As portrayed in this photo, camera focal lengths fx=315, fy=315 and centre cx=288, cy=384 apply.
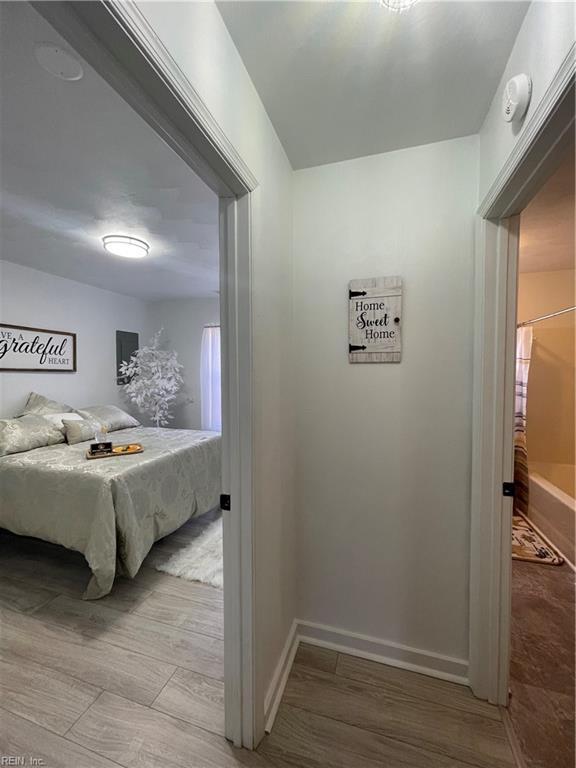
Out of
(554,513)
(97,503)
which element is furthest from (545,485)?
(97,503)

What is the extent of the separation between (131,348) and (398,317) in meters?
4.20

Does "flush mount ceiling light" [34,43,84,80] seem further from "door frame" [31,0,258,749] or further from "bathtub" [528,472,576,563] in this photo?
"bathtub" [528,472,576,563]

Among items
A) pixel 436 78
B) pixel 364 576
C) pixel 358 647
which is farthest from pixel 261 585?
pixel 436 78

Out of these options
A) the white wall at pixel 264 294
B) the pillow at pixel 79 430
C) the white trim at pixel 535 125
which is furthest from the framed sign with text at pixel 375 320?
the pillow at pixel 79 430

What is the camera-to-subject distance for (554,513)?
2578 millimetres

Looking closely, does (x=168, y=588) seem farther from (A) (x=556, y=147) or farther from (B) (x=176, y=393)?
(B) (x=176, y=393)

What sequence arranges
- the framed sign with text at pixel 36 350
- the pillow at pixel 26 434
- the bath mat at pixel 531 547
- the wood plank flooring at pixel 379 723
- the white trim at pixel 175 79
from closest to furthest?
the white trim at pixel 175 79 < the wood plank flooring at pixel 379 723 < the bath mat at pixel 531 547 < the pillow at pixel 26 434 < the framed sign with text at pixel 36 350

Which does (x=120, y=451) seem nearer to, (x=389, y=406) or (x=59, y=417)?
(x=59, y=417)

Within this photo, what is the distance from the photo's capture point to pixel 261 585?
120 centimetres

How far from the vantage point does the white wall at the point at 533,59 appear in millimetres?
731

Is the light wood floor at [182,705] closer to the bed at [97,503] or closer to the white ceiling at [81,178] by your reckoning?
the bed at [97,503]

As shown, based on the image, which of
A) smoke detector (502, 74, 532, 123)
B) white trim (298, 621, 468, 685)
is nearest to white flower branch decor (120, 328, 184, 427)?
white trim (298, 621, 468, 685)

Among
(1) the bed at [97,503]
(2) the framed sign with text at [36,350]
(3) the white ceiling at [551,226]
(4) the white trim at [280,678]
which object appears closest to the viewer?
(4) the white trim at [280,678]

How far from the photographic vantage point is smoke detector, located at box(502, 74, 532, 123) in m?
0.88
